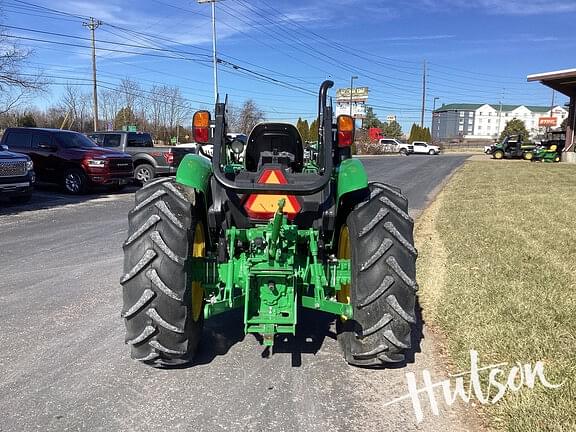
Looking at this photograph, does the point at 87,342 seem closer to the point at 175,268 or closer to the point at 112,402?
the point at 112,402

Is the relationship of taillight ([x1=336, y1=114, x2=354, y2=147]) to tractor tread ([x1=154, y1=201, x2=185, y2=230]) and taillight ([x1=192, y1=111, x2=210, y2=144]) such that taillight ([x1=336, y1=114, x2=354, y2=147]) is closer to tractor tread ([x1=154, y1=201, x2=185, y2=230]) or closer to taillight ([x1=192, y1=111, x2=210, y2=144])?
taillight ([x1=192, y1=111, x2=210, y2=144])

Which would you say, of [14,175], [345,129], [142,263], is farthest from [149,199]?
[14,175]

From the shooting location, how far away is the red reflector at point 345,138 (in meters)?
4.52

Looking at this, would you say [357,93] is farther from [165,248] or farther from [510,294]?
[165,248]

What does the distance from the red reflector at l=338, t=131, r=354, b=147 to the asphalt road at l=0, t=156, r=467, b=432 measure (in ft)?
5.77

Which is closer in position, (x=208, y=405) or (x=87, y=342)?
(x=208, y=405)

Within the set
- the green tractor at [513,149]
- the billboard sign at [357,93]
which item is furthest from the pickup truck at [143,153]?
the billboard sign at [357,93]

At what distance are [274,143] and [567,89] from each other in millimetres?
38018

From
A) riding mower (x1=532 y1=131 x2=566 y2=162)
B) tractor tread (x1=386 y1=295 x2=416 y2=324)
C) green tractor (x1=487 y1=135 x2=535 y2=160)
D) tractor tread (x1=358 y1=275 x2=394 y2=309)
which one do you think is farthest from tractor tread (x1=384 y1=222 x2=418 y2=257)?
green tractor (x1=487 y1=135 x2=535 y2=160)

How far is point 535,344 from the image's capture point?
409cm

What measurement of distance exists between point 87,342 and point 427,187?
54.8 feet

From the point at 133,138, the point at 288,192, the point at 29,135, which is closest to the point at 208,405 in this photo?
the point at 288,192

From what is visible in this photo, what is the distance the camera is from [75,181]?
15.5m

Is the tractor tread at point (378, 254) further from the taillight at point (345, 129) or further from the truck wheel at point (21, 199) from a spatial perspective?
the truck wheel at point (21, 199)
